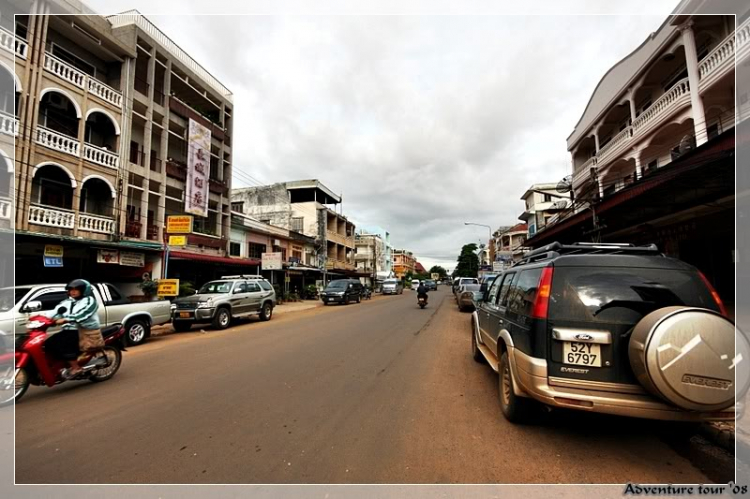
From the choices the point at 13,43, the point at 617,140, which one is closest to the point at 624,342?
the point at 13,43

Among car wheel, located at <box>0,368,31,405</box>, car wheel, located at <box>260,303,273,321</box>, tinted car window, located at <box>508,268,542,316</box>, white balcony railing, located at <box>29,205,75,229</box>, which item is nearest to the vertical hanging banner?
white balcony railing, located at <box>29,205,75,229</box>

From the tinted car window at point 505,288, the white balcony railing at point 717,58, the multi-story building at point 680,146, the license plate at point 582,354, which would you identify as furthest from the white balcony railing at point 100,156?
the white balcony railing at point 717,58

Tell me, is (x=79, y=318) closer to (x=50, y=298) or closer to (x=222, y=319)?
(x=50, y=298)

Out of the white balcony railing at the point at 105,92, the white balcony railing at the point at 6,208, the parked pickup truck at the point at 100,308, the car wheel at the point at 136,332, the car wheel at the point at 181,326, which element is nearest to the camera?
the parked pickup truck at the point at 100,308

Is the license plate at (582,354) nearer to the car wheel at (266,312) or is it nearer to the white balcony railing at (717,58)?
the car wheel at (266,312)

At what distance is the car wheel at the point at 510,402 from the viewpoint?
3.87 m

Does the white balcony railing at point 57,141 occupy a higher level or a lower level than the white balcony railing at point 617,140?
lower

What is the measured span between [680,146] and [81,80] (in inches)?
923

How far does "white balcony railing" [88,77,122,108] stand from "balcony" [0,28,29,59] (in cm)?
225

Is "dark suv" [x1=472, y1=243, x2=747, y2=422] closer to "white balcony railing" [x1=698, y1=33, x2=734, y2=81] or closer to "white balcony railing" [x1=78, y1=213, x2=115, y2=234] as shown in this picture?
"white balcony railing" [x1=698, y1=33, x2=734, y2=81]

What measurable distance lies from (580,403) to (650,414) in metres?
0.52

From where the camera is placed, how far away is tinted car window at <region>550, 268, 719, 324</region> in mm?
3234

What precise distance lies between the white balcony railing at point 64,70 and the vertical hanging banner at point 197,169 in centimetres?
597

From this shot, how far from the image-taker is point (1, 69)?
12172mm
